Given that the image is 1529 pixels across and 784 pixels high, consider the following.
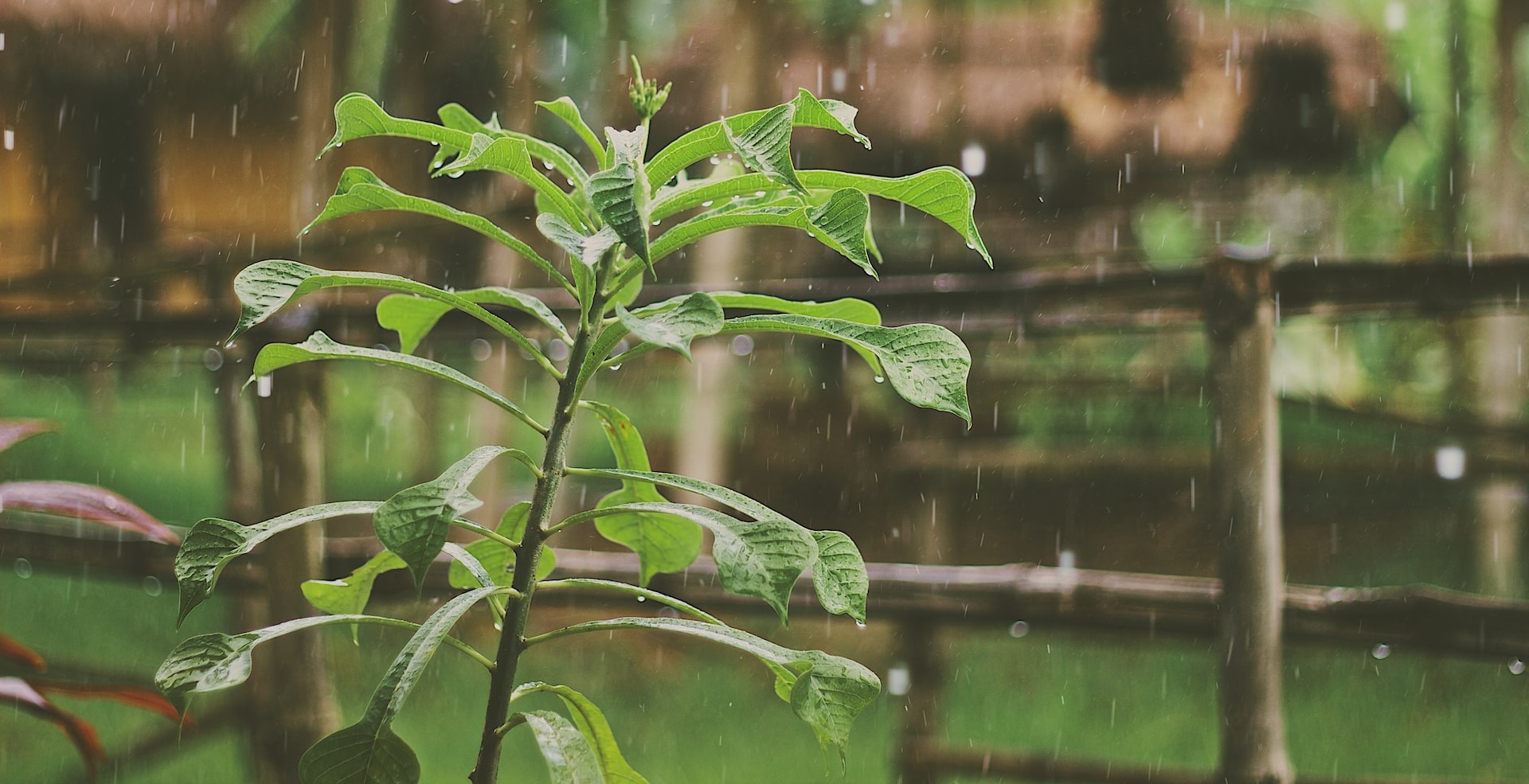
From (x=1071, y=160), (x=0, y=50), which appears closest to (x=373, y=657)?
(x=0, y=50)

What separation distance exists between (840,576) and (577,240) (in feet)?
0.60

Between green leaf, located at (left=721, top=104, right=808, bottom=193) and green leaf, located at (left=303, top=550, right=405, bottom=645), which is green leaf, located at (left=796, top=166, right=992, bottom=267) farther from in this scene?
green leaf, located at (left=303, top=550, right=405, bottom=645)

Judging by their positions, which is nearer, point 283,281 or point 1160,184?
point 283,281

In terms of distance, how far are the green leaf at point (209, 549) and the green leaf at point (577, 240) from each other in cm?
14

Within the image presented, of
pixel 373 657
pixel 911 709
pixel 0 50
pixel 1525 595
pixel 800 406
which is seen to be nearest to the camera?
pixel 911 709

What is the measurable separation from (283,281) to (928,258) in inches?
170

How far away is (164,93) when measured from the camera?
4.57m

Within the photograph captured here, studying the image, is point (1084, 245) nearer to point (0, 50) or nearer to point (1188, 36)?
point (1188, 36)

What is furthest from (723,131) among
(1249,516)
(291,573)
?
(291,573)

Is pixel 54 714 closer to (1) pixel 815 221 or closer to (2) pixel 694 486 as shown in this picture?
(2) pixel 694 486

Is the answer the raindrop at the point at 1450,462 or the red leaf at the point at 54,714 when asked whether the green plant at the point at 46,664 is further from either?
the raindrop at the point at 1450,462

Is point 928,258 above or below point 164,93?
below

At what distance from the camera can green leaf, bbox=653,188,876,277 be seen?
1.43 feet

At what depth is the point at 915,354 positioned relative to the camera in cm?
45
